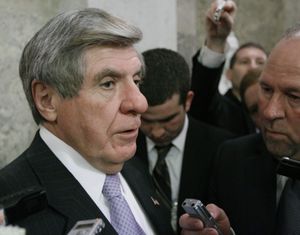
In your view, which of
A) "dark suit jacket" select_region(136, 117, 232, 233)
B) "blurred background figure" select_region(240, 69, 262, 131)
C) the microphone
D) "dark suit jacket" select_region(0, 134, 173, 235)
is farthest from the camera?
"blurred background figure" select_region(240, 69, 262, 131)

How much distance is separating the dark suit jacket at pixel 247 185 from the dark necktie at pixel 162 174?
10.9 inches

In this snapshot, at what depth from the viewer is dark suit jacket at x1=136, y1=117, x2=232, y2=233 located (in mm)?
2215

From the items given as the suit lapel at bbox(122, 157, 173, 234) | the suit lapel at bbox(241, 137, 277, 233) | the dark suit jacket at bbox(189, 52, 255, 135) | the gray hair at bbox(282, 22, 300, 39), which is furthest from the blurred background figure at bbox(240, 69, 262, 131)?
the suit lapel at bbox(122, 157, 173, 234)

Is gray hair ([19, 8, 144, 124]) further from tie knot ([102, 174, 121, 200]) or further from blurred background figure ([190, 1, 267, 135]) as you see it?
blurred background figure ([190, 1, 267, 135])

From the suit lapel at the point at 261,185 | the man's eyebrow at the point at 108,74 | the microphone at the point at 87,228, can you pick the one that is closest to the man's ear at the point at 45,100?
the man's eyebrow at the point at 108,74

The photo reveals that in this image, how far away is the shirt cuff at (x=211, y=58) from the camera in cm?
246

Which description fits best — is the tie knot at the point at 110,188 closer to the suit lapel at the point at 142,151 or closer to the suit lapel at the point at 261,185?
the suit lapel at the point at 261,185

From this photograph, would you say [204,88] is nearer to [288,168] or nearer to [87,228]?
[288,168]

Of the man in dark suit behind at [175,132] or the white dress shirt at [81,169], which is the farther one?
the man in dark suit behind at [175,132]

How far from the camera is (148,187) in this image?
66.2 inches

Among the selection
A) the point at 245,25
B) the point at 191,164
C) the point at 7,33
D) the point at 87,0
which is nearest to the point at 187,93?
the point at 191,164

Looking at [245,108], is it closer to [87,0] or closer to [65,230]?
[87,0]

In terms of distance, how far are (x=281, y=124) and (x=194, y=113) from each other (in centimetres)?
100

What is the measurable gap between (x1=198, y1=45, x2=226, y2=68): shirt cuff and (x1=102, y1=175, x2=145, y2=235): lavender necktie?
1168 millimetres
